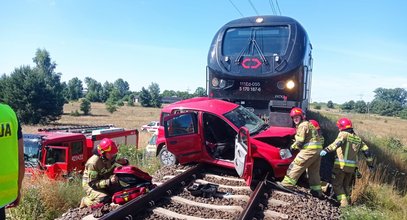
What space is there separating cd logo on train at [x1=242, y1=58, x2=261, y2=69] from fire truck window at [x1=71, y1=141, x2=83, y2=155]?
796 cm

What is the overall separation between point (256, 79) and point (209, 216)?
4730 mm

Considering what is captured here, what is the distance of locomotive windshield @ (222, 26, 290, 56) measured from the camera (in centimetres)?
885

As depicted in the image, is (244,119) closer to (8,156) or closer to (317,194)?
(317,194)

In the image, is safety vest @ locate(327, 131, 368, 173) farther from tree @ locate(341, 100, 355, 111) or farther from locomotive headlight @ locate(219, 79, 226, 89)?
tree @ locate(341, 100, 355, 111)

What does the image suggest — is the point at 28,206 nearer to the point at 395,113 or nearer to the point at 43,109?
the point at 43,109

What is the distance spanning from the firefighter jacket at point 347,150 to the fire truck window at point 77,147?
10163 mm

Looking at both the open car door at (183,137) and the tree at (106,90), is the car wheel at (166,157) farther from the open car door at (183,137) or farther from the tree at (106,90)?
the tree at (106,90)

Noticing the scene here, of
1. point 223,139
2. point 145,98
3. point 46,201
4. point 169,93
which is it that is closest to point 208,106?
point 223,139

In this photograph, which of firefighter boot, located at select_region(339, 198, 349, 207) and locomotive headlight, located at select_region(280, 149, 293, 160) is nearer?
firefighter boot, located at select_region(339, 198, 349, 207)

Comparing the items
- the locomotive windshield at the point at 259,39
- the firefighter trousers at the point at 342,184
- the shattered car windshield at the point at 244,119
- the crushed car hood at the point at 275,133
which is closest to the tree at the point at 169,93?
the locomotive windshield at the point at 259,39

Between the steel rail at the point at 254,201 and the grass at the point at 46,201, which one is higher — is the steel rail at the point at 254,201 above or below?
above

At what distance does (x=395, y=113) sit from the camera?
297ft

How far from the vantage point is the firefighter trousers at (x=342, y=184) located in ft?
20.1

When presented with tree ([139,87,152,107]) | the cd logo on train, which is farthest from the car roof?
tree ([139,87,152,107])
